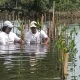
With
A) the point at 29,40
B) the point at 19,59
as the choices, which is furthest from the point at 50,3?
the point at 19,59

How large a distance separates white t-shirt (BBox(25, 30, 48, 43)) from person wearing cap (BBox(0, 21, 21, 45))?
51 cm

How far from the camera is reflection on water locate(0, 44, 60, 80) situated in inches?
416

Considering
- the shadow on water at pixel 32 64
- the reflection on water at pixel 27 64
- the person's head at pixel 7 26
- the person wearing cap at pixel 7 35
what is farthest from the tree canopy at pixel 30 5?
the shadow on water at pixel 32 64

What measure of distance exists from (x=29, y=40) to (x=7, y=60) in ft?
16.2

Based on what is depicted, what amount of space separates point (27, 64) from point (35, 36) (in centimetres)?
552

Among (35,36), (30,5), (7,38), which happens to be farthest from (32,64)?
(30,5)

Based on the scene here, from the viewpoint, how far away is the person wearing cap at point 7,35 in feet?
55.2

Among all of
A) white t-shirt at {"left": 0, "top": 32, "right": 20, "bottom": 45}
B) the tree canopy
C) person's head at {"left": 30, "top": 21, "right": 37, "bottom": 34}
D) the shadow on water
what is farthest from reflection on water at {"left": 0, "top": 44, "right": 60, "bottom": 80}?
the tree canopy

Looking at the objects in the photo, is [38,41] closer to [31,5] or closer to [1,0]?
[1,0]

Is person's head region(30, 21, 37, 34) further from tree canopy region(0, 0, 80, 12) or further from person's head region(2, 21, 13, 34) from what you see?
tree canopy region(0, 0, 80, 12)

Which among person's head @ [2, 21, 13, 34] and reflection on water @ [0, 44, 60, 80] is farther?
person's head @ [2, 21, 13, 34]

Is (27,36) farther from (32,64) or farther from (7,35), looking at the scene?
(32,64)

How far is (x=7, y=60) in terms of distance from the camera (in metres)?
13.2

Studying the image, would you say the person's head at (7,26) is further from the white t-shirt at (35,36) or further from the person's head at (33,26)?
the white t-shirt at (35,36)
